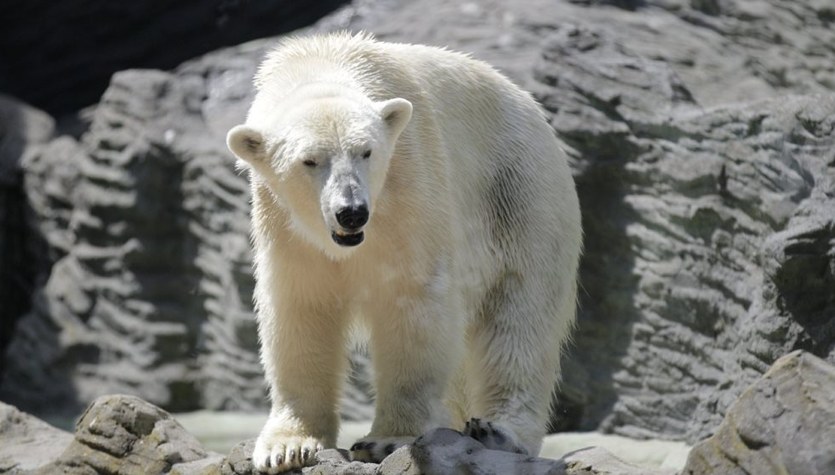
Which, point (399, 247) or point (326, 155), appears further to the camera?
point (399, 247)

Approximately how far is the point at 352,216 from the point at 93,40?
8194mm

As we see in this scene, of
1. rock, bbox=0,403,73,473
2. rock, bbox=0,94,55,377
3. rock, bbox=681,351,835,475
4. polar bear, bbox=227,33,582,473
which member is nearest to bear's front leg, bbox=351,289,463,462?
polar bear, bbox=227,33,582,473

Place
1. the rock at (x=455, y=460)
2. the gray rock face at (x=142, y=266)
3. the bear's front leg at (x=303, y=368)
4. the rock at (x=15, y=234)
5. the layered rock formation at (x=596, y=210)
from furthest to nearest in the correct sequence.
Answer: the rock at (x=15, y=234) < the gray rock face at (x=142, y=266) < the layered rock formation at (x=596, y=210) < the bear's front leg at (x=303, y=368) < the rock at (x=455, y=460)

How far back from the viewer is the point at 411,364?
13.2 ft

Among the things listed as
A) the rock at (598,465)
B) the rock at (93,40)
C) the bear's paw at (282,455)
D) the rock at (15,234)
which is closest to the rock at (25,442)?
the bear's paw at (282,455)

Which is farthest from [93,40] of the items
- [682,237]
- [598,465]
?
[598,465]

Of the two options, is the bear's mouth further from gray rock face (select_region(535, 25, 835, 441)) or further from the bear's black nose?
gray rock face (select_region(535, 25, 835, 441))

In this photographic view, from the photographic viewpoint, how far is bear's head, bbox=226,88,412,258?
368 centimetres

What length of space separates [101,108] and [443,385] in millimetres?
6303

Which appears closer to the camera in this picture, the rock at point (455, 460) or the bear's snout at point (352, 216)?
the rock at point (455, 460)

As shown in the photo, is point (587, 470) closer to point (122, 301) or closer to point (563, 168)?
point (563, 168)

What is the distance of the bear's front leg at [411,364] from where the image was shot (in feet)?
13.1

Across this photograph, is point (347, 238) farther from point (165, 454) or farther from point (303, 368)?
point (165, 454)

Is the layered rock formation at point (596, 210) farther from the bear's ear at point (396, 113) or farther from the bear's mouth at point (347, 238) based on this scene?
the bear's mouth at point (347, 238)
